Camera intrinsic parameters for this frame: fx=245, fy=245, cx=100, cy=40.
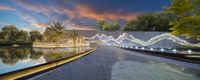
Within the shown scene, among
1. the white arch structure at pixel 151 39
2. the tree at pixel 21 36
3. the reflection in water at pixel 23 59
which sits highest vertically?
the tree at pixel 21 36

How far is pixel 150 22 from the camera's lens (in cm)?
13038

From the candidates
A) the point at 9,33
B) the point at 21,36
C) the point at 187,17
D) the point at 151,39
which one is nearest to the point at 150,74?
the point at 187,17

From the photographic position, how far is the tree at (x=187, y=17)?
32906mm

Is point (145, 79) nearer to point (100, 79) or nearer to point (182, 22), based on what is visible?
point (100, 79)

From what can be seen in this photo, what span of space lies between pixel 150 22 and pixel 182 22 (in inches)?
3842

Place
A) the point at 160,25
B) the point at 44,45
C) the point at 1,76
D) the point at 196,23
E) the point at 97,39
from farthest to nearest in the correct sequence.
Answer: the point at 97,39 → the point at 160,25 → the point at 44,45 → the point at 196,23 → the point at 1,76

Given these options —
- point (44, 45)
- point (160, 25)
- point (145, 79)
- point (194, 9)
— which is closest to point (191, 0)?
point (194, 9)

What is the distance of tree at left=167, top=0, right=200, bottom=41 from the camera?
32.9 meters

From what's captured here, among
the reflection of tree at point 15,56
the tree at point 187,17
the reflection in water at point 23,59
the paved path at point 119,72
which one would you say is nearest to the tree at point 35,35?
the reflection of tree at point 15,56

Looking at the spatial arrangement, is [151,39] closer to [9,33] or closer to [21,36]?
[21,36]

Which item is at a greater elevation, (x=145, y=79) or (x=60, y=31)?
(x=60, y=31)

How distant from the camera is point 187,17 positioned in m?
33.2

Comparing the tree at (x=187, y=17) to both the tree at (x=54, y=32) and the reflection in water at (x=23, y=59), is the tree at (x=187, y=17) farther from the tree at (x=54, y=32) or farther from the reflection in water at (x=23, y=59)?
the tree at (x=54, y=32)

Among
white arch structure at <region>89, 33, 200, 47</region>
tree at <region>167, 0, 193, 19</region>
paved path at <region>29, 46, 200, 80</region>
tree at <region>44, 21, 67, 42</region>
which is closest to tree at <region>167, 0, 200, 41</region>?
tree at <region>167, 0, 193, 19</region>
